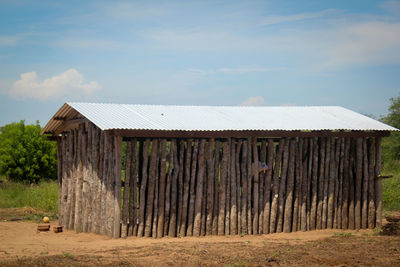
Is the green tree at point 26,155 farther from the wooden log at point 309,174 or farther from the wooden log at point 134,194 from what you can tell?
the wooden log at point 309,174

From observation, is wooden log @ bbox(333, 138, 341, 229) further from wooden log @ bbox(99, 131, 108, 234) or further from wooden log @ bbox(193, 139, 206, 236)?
wooden log @ bbox(99, 131, 108, 234)

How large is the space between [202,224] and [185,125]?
7.32 ft

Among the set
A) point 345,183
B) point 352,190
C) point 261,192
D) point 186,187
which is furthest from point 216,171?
point 352,190

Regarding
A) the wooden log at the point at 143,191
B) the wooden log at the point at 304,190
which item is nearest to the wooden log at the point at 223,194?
the wooden log at the point at 143,191

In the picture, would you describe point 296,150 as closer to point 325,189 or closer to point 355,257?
point 325,189

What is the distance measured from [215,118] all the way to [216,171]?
1384 mm

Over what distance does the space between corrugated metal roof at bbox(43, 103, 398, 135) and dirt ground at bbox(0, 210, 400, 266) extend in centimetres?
235

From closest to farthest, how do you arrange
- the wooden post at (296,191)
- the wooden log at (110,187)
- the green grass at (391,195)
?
the wooden log at (110,187), the wooden post at (296,191), the green grass at (391,195)

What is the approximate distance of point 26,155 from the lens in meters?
20.9

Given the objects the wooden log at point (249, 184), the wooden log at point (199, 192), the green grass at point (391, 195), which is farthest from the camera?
the green grass at point (391, 195)

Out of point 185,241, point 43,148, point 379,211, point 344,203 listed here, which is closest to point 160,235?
point 185,241

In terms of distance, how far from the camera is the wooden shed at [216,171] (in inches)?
403

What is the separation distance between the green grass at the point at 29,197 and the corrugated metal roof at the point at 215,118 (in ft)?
13.4

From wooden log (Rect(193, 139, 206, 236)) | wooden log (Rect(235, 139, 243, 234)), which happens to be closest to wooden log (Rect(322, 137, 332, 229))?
wooden log (Rect(235, 139, 243, 234))
